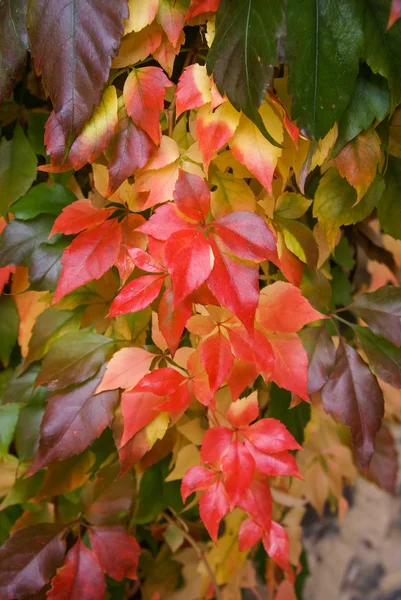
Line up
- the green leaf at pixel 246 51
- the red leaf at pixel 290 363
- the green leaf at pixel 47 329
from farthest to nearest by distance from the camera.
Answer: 1. the green leaf at pixel 47 329
2. the red leaf at pixel 290 363
3. the green leaf at pixel 246 51

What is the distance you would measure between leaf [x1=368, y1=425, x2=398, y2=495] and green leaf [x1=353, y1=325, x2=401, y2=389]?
0.52 ft

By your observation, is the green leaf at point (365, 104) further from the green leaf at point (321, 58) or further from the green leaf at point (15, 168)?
the green leaf at point (15, 168)

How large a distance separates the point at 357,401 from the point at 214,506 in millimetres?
175

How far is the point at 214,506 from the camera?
0.51 m

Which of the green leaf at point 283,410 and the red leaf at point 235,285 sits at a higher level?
the red leaf at point 235,285

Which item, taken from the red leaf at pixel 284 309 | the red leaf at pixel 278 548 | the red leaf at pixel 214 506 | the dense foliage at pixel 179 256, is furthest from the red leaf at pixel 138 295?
the red leaf at pixel 278 548

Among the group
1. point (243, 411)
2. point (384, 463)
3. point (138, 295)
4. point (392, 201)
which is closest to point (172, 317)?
point (138, 295)

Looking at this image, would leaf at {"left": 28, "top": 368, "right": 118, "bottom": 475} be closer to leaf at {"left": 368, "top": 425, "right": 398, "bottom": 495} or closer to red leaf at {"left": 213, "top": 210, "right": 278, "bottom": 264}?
red leaf at {"left": 213, "top": 210, "right": 278, "bottom": 264}

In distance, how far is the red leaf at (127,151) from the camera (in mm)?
458

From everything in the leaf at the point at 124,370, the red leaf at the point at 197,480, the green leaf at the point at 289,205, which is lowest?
the red leaf at the point at 197,480

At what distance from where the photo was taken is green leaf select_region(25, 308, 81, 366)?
1.90 ft

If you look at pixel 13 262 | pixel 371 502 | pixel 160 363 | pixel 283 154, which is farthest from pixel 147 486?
pixel 371 502

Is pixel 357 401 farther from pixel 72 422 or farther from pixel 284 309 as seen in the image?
pixel 72 422

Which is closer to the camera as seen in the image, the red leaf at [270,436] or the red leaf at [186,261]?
the red leaf at [186,261]
